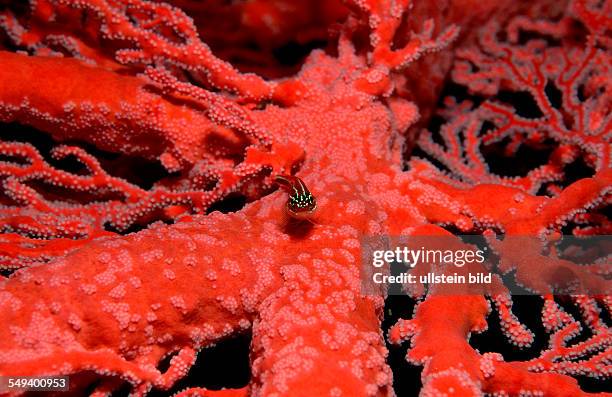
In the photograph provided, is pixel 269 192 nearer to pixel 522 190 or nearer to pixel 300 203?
pixel 300 203

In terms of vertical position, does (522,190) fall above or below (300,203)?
above

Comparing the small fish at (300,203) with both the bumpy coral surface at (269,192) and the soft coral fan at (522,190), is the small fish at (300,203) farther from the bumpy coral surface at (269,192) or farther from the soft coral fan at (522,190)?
the soft coral fan at (522,190)

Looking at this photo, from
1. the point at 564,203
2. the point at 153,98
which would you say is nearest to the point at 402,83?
the point at 564,203

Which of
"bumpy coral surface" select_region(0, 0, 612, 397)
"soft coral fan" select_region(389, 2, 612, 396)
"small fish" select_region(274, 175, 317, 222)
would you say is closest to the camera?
"bumpy coral surface" select_region(0, 0, 612, 397)

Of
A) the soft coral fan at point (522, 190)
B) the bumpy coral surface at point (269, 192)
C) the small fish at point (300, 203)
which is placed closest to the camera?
the bumpy coral surface at point (269, 192)

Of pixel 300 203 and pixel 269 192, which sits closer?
pixel 300 203

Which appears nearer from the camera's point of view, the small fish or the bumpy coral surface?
the bumpy coral surface

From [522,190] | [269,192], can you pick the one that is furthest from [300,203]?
[522,190]

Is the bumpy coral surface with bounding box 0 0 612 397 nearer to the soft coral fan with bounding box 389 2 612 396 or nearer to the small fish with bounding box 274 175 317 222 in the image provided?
the soft coral fan with bounding box 389 2 612 396

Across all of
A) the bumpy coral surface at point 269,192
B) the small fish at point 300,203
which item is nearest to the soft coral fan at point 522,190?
the bumpy coral surface at point 269,192

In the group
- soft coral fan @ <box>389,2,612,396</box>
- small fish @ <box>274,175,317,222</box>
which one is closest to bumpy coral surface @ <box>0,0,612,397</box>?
soft coral fan @ <box>389,2,612,396</box>
